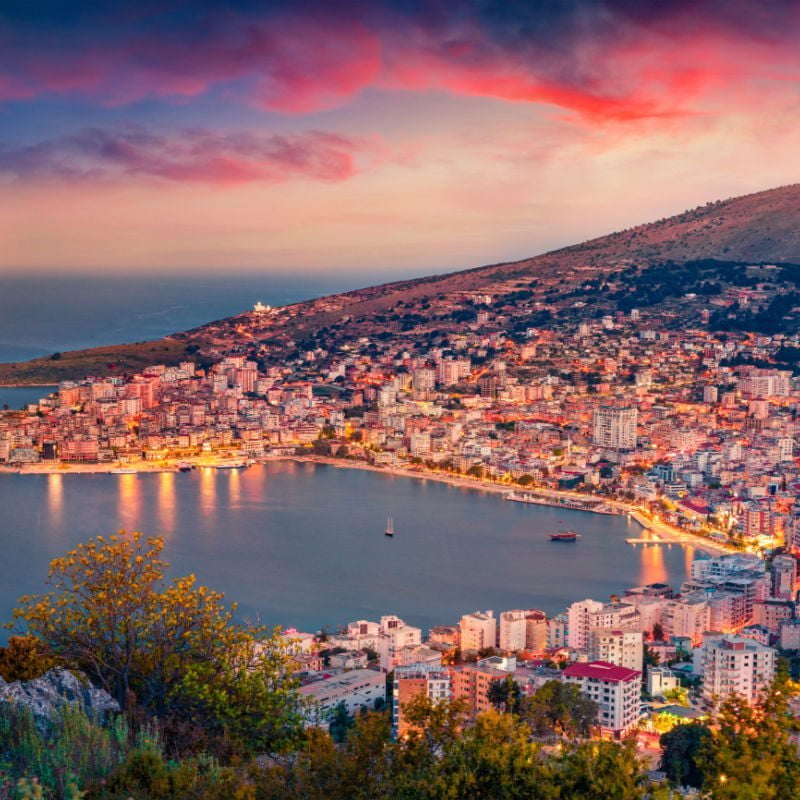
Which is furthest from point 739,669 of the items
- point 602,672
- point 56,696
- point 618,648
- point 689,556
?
point 56,696

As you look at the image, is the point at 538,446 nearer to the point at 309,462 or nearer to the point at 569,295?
the point at 309,462

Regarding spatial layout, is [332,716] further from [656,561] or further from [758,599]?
[656,561]

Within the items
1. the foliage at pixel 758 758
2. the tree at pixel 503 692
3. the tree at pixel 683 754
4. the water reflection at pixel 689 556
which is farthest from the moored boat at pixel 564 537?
the foliage at pixel 758 758

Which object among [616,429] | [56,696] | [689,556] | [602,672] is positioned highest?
[56,696]

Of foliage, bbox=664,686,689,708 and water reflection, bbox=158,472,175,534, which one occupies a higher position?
water reflection, bbox=158,472,175,534

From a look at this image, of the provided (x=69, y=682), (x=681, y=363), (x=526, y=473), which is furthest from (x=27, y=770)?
(x=681, y=363)

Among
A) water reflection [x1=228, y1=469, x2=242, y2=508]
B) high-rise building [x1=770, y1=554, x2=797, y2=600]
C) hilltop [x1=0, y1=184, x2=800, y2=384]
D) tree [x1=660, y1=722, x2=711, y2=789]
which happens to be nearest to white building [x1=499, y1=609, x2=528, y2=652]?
tree [x1=660, y1=722, x2=711, y2=789]

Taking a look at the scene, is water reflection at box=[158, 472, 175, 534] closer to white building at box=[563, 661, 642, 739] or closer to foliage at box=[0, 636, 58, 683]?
white building at box=[563, 661, 642, 739]
